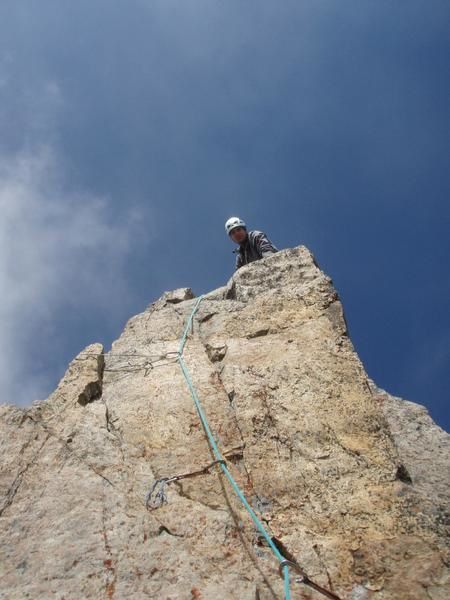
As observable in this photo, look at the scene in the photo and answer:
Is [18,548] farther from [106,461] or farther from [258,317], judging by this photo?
[258,317]

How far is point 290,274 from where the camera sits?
19.3 feet

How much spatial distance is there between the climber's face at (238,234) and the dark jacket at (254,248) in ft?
0.74

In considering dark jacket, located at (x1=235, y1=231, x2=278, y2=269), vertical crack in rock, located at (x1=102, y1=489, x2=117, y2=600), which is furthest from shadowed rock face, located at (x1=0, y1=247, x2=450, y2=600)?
dark jacket, located at (x1=235, y1=231, x2=278, y2=269)

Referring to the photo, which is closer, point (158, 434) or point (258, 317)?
point (158, 434)

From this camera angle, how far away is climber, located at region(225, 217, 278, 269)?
739 cm

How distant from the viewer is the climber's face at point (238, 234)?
8.07 metres

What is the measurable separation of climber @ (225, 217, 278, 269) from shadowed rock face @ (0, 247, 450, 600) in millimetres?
2165

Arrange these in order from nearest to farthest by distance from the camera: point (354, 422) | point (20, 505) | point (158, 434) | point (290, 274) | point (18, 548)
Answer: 1. point (18, 548)
2. point (20, 505)
3. point (354, 422)
4. point (158, 434)
5. point (290, 274)

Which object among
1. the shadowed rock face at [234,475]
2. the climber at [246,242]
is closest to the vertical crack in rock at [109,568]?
the shadowed rock face at [234,475]

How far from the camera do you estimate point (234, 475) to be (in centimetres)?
378

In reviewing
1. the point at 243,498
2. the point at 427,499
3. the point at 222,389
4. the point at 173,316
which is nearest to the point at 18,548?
the point at 243,498

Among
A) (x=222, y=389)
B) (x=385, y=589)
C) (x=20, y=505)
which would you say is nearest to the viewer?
(x=385, y=589)

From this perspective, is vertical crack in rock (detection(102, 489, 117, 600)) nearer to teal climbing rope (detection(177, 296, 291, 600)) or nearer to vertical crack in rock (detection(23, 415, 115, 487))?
vertical crack in rock (detection(23, 415, 115, 487))

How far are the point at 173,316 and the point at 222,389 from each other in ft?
6.49
